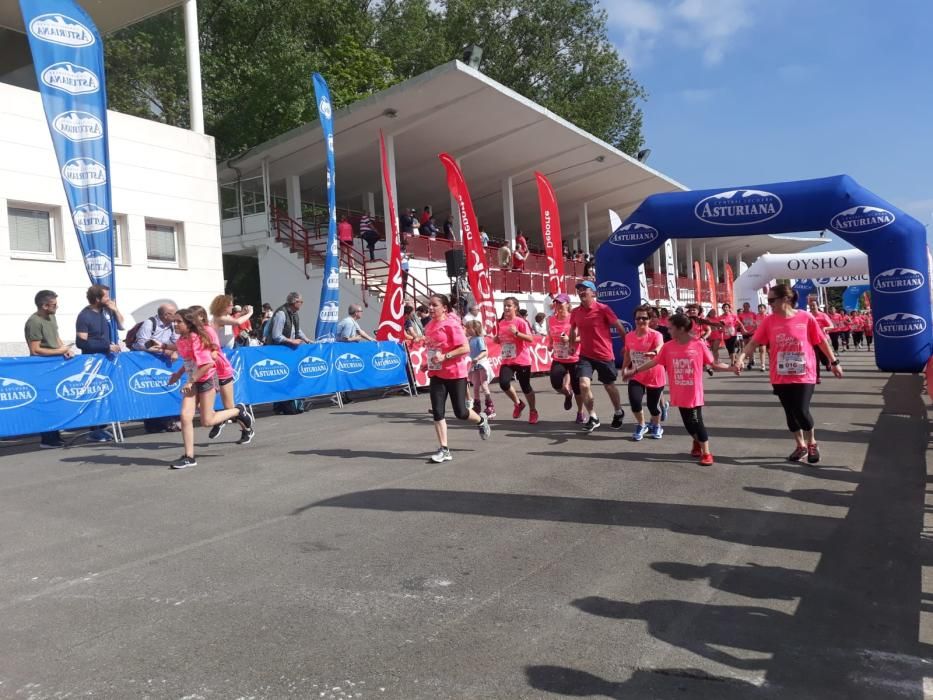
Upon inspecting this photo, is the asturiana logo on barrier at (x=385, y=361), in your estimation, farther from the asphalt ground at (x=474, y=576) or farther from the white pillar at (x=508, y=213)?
the white pillar at (x=508, y=213)

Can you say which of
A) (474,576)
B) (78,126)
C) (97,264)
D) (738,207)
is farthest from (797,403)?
(78,126)

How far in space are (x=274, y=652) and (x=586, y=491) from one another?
356 cm

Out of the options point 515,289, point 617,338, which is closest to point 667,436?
point 617,338

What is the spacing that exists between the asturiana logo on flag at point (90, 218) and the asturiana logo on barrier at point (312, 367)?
3.94 m

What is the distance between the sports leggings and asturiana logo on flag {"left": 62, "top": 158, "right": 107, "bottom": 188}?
6.56 meters

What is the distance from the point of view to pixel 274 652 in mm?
3332

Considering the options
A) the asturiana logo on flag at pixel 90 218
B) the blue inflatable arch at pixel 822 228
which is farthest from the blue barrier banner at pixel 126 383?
the blue inflatable arch at pixel 822 228

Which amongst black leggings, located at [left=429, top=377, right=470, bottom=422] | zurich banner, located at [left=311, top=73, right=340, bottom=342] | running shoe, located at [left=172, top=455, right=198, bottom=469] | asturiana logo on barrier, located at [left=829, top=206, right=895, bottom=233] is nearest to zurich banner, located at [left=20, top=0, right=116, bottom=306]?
running shoe, located at [left=172, top=455, right=198, bottom=469]

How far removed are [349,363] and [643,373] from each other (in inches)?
279

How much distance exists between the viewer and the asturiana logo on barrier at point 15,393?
920cm

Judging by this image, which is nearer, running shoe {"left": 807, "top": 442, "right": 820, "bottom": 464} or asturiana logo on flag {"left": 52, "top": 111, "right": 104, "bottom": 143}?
running shoe {"left": 807, "top": 442, "right": 820, "bottom": 464}

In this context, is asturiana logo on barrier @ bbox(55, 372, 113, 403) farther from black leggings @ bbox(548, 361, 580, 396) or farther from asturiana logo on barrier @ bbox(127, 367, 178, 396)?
black leggings @ bbox(548, 361, 580, 396)

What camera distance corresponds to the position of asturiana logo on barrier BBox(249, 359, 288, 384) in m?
12.3

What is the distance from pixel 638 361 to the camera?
29.8ft
